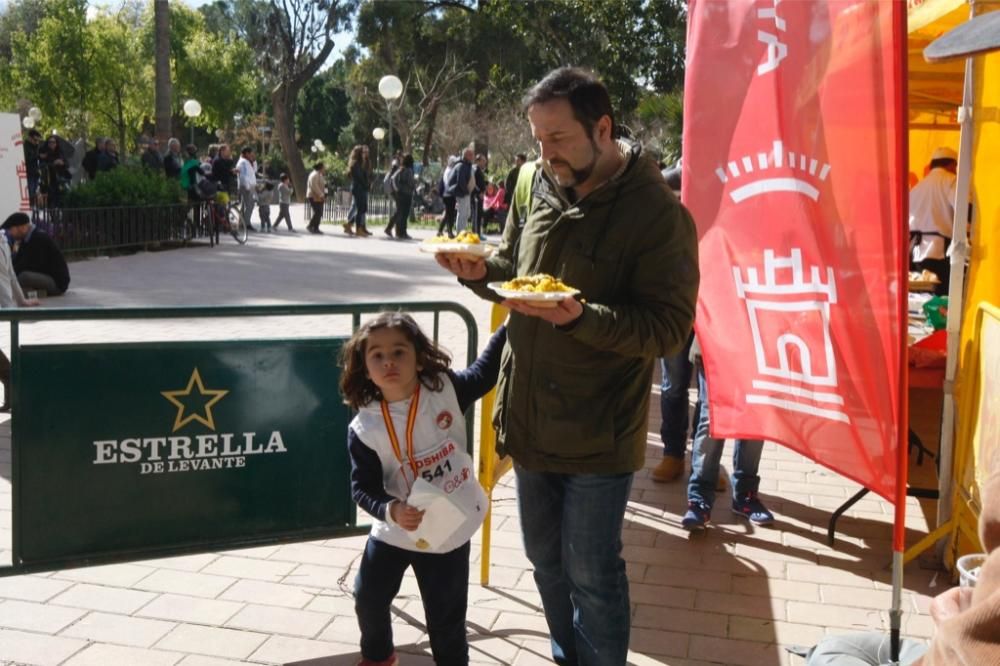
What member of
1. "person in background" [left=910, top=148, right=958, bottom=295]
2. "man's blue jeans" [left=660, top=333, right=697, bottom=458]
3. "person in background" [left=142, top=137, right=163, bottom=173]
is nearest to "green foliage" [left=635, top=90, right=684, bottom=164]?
"person in background" [left=910, top=148, right=958, bottom=295]

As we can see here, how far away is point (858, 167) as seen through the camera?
11.0 ft

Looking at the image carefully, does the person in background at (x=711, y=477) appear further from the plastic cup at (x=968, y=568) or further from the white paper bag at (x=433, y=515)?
the plastic cup at (x=968, y=568)

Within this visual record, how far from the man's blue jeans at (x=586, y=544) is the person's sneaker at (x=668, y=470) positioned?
117 inches

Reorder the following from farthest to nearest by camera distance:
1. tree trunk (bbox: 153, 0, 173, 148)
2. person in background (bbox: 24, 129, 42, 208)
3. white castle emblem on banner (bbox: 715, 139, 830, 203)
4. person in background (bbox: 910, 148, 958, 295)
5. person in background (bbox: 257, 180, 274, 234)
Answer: person in background (bbox: 257, 180, 274, 234), tree trunk (bbox: 153, 0, 173, 148), person in background (bbox: 24, 129, 42, 208), person in background (bbox: 910, 148, 958, 295), white castle emblem on banner (bbox: 715, 139, 830, 203)

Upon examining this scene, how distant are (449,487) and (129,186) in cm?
1672

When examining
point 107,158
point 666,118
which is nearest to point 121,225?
point 107,158

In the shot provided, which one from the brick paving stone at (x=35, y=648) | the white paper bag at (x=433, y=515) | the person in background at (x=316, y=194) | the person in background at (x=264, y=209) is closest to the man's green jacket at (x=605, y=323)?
the white paper bag at (x=433, y=515)

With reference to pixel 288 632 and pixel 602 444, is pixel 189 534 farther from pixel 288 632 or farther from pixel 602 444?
pixel 602 444

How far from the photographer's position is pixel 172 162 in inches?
874

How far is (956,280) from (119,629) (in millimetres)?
3779

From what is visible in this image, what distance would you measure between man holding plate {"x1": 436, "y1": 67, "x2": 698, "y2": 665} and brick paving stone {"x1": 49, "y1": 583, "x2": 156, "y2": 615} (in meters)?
1.94

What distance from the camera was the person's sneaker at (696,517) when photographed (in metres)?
5.14

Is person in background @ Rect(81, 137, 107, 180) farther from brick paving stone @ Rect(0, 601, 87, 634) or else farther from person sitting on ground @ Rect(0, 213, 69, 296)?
brick paving stone @ Rect(0, 601, 87, 634)

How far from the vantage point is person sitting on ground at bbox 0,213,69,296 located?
11539 millimetres
